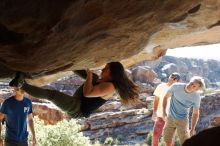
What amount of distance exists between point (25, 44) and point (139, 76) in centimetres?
4198

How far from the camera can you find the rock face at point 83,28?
491 centimetres

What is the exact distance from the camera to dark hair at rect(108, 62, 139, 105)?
285 inches

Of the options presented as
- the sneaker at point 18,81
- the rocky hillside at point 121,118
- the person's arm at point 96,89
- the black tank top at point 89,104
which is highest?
the sneaker at point 18,81

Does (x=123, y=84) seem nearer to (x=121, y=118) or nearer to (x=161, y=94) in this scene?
(x=161, y=94)

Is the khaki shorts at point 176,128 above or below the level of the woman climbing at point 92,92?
below

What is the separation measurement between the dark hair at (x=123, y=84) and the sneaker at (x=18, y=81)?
1500 mm

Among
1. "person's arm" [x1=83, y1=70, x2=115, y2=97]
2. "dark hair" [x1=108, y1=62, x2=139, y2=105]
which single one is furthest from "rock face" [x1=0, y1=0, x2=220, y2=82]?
"person's arm" [x1=83, y1=70, x2=115, y2=97]

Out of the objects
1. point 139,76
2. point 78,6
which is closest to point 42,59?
point 78,6

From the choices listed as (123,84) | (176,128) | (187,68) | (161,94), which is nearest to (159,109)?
(161,94)

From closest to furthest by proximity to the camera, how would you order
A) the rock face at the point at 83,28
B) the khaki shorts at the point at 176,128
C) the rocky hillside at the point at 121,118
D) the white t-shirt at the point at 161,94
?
1. the rock face at the point at 83,28
2. the khaki shorts at the point at 176,128
3. the white t-shirt at the point at 161,94
4. the rocky hillside at the point at 121,118

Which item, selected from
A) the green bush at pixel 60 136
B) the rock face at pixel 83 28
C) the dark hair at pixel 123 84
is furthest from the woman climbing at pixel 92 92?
the green bush at pixel 60 136

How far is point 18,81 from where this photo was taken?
6.52m

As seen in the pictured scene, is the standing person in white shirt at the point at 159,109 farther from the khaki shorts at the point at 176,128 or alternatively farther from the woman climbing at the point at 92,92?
the woman climbing at the point at 92,92

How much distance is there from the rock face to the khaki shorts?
9.31ft
